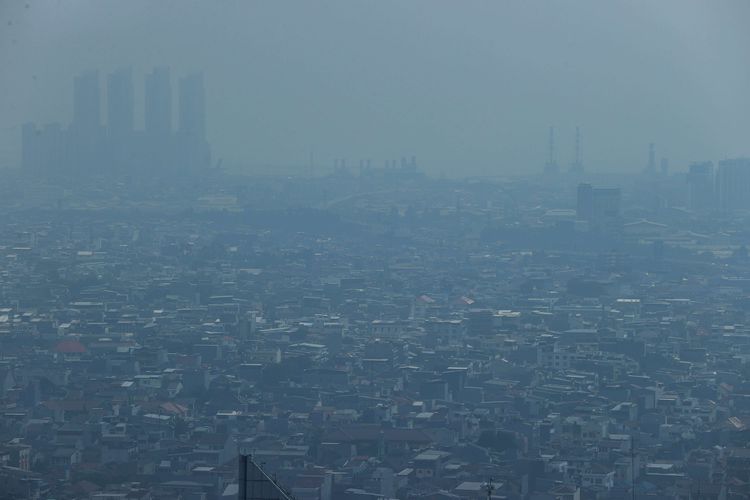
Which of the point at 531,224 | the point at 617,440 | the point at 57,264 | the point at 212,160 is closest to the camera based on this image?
the point at 617,440

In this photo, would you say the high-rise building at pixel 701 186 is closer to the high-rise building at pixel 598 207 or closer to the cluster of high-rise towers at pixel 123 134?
the high-rise building at pixel 598 207

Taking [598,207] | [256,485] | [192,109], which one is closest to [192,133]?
[192,109]

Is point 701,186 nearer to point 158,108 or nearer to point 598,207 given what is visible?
point 598,207

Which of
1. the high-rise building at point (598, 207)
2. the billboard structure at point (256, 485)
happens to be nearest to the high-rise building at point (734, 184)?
the high-rise building at point (598, 207)

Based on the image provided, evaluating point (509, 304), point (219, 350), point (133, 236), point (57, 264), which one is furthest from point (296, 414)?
point (133, 236)

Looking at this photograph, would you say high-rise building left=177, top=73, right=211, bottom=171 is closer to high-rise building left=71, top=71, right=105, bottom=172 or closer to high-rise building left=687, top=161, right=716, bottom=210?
high-rise building left=71, top=71, right=105, bottom=172

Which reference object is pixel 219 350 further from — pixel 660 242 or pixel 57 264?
pixel 660 242
